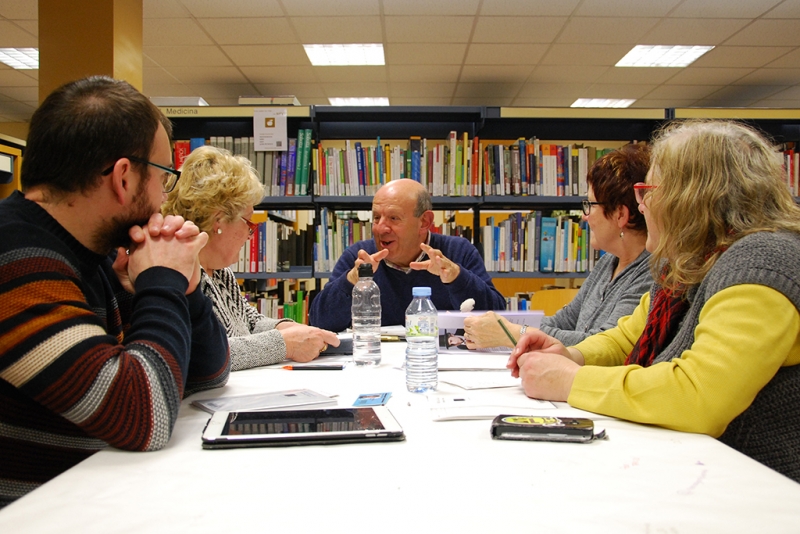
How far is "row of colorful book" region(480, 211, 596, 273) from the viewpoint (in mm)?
3568

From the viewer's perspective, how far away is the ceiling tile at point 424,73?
5519 mm

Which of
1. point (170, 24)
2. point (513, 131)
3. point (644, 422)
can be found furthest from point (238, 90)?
point (644, 422)

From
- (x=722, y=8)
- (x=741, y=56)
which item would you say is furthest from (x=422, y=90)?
(x=741, y=56)

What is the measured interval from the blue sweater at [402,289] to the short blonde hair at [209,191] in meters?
0.76

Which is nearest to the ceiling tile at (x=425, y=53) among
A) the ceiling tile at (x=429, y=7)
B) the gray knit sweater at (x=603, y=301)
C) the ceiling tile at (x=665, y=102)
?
the ceiling tile at (x=429, y=7)

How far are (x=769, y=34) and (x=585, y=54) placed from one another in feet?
4.90

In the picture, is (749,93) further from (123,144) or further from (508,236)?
(123,144)

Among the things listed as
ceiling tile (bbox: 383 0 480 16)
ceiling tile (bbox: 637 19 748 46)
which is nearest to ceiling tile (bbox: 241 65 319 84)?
ceiling tile (bbox: 383 0 480 16)

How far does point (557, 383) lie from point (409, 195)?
1600 millimetres

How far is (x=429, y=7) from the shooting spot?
4.29 meters

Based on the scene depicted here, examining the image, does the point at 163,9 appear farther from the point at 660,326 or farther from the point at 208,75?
the point at 660,326

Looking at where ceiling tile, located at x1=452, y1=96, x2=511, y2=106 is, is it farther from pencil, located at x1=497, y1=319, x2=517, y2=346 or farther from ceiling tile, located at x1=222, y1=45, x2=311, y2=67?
pencil, located at x1=497, y1=319, x2=517, y2=346

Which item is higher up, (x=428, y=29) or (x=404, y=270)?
(x=428, y=29)

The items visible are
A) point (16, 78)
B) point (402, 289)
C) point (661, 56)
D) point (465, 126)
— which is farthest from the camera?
point (16, 78)
